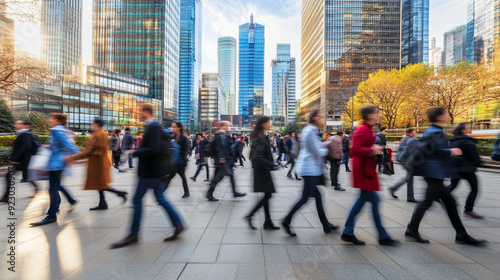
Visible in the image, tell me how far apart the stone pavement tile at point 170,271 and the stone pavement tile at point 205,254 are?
0.18 meters

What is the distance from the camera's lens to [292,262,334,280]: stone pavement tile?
261 centimetres

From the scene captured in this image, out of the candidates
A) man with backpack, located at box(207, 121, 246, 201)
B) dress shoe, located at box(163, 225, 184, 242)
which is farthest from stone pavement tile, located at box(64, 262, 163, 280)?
man with backpack, located at box(207, 121, 246, 201)

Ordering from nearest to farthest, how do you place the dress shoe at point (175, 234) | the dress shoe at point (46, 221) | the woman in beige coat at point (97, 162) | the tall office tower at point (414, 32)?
1. the dress shoe at point (175, 234)
2. the dress shoe at point (46, 221)
3. the woman in beige coat at point (97, 162)
4. the tall office tower at point (414, 32)

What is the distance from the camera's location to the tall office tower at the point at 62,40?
1429 cm

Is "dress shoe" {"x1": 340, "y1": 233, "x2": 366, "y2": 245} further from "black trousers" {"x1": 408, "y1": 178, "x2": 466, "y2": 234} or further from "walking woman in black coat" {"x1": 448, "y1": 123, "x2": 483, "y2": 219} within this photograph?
"walking woman in black coat" {"x1": 448, "y1": 123, "x2": 483, "y2": 219}

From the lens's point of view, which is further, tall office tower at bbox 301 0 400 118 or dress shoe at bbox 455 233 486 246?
tall office tower at bbox 301 0 400 118

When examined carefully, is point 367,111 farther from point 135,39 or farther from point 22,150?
point 135,39

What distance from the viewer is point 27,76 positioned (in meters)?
14.7

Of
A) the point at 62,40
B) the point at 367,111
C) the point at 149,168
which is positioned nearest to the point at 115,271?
the point at 149,168

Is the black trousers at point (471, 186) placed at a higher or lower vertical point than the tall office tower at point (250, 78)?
lower

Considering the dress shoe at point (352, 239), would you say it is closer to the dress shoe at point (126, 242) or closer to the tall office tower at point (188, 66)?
the dress shoe at point (126, 242)

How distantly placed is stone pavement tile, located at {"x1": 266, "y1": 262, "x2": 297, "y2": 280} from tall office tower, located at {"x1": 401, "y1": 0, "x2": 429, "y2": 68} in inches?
5939

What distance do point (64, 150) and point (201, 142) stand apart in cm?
640

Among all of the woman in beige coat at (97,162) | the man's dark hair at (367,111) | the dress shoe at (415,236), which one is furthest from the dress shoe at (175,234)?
the dress shoe at (415,236)
